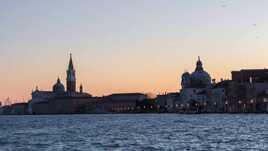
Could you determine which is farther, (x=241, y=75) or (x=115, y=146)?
(x=241, y=75)

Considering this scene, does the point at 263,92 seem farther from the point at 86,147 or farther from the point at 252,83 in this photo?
the point at 86,147

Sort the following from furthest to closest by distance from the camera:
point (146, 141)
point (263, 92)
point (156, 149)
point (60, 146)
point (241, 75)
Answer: point (241, 75) → point (263, 92) → point (146, 141) → point (60, 146) → point (156, 149)

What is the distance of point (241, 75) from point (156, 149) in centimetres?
15391

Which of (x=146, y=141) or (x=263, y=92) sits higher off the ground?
(x=263, y=92)

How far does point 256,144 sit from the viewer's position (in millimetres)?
50062

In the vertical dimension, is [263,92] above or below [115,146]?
above

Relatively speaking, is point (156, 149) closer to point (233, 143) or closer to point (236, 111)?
point (233, 143)

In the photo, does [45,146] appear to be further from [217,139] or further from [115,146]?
[217,139]

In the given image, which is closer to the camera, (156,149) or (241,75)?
(156,149)

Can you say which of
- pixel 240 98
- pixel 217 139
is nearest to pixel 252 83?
pixel 240 98

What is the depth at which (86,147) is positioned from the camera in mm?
50594

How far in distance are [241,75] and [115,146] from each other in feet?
495

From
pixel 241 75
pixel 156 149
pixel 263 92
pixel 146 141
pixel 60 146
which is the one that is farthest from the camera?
pixel 241 75

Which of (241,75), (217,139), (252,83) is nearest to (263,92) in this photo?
(252,83)
